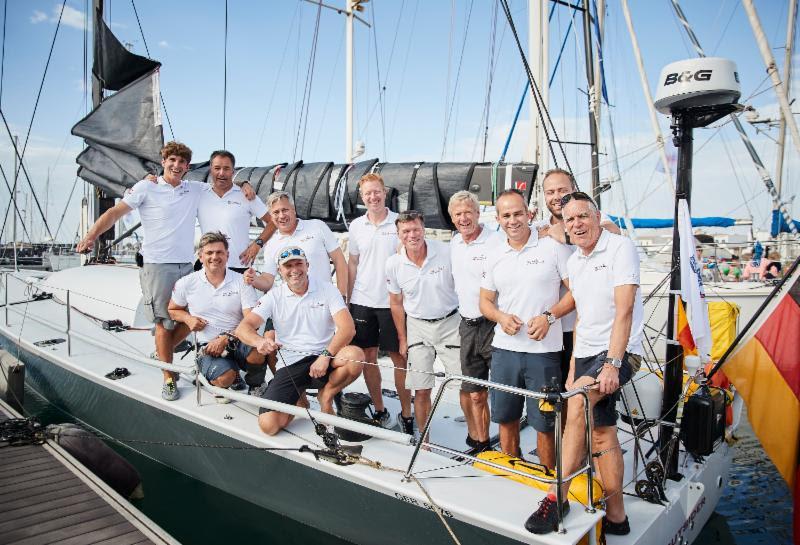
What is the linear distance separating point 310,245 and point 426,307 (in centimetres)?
108

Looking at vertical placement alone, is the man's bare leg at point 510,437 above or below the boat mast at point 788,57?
below

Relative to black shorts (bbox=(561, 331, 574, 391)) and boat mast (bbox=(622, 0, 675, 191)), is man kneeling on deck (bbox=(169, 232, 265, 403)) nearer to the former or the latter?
black shorts (bbox=(561, 331, 574, 391))

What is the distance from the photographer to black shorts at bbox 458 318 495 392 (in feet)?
12.1

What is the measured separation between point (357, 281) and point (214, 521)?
213 centimetres

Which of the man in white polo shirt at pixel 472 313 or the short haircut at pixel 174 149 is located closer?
the man in white polo shirt at pixel 472 313

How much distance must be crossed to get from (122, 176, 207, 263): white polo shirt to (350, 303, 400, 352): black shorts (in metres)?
1.65

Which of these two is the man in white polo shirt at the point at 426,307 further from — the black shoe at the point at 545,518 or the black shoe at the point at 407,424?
the black shoe at the point at 545,518

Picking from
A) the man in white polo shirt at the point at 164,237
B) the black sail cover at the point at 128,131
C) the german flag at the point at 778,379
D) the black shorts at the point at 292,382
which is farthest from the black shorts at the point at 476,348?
the black sail cover at the point at 128,131

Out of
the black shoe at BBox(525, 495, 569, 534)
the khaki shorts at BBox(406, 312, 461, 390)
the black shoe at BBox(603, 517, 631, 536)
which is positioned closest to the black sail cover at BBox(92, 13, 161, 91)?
the khaki shorts at BBox(406, 312, 461, 390)

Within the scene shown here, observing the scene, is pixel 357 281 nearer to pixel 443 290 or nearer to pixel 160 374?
pixel 443 290

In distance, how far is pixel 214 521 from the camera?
165 inches

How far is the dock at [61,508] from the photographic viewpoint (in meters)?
3.10

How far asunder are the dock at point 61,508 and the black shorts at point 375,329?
1898 mm

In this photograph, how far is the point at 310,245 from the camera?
4.37 meters
